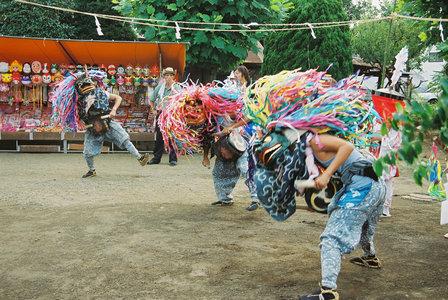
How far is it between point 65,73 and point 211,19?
11.4ft

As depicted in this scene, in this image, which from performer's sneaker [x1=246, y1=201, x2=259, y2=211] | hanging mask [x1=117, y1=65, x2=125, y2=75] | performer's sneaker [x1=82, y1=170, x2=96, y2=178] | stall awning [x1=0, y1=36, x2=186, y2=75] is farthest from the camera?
hanging mask [x1=117, y1=65, x2=125, y2=75]

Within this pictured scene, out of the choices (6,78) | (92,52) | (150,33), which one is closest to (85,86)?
(92,52)

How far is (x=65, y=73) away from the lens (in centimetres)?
1229

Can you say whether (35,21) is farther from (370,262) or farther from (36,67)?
(370,262)

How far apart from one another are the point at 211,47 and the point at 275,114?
8.74 metres

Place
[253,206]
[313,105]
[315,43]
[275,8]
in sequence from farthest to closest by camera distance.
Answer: [315,43] → [275,8] → [253,206] → [313,105]

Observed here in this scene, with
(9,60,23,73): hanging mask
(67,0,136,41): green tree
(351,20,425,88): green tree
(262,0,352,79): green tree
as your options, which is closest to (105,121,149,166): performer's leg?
(9,60,23,73): hanging mask

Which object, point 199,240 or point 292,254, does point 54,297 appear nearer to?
point 199,240

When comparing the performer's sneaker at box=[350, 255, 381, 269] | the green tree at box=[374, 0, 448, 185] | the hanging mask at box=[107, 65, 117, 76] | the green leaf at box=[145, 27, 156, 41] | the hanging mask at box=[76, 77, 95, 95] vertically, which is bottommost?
the performer's sneaker at box=[350, 255, 381, 269]

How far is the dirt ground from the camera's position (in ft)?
13.2

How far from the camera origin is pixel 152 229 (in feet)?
18.6

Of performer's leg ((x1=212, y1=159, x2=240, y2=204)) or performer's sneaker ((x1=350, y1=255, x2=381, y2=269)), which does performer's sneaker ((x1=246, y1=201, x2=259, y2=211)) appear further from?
performer's sneaker ((x1=350, y1=255, x2=381, y2=269))

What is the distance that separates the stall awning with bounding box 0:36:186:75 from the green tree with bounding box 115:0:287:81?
0.58 meters

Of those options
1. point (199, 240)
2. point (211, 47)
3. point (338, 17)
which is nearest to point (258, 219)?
point (199, 240)
